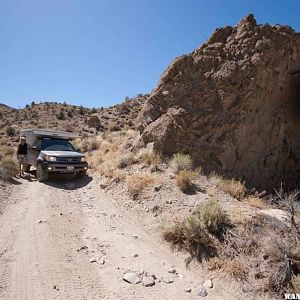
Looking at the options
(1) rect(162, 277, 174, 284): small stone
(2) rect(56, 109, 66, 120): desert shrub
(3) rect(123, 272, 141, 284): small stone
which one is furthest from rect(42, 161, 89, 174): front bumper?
(2) rect(56, 109, 66, 120): desert shrub

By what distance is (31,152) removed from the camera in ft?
52.0

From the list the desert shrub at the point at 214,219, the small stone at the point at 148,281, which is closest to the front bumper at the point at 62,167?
the desert shrub at the point at 214,219

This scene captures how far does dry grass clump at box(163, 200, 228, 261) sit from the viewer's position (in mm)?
6698

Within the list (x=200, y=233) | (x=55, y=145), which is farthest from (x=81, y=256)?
(x=55, y=145)

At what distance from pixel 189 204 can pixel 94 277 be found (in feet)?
12.3

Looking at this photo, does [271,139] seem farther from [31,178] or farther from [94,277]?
[31,178]

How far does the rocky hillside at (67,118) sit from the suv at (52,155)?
14658 millimetres

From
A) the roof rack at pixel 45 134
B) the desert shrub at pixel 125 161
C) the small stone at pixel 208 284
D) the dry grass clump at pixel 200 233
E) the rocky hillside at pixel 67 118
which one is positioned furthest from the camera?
the rocky hillside at pixel 67 118

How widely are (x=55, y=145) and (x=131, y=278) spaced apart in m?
10.8

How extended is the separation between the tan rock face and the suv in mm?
3162

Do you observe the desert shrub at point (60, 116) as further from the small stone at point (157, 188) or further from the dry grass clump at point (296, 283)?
the dry grass clump at point (296, 283)

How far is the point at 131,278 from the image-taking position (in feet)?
19.2

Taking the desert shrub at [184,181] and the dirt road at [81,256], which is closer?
the dirt road at [81,256]

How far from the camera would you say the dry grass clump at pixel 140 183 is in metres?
10.5
